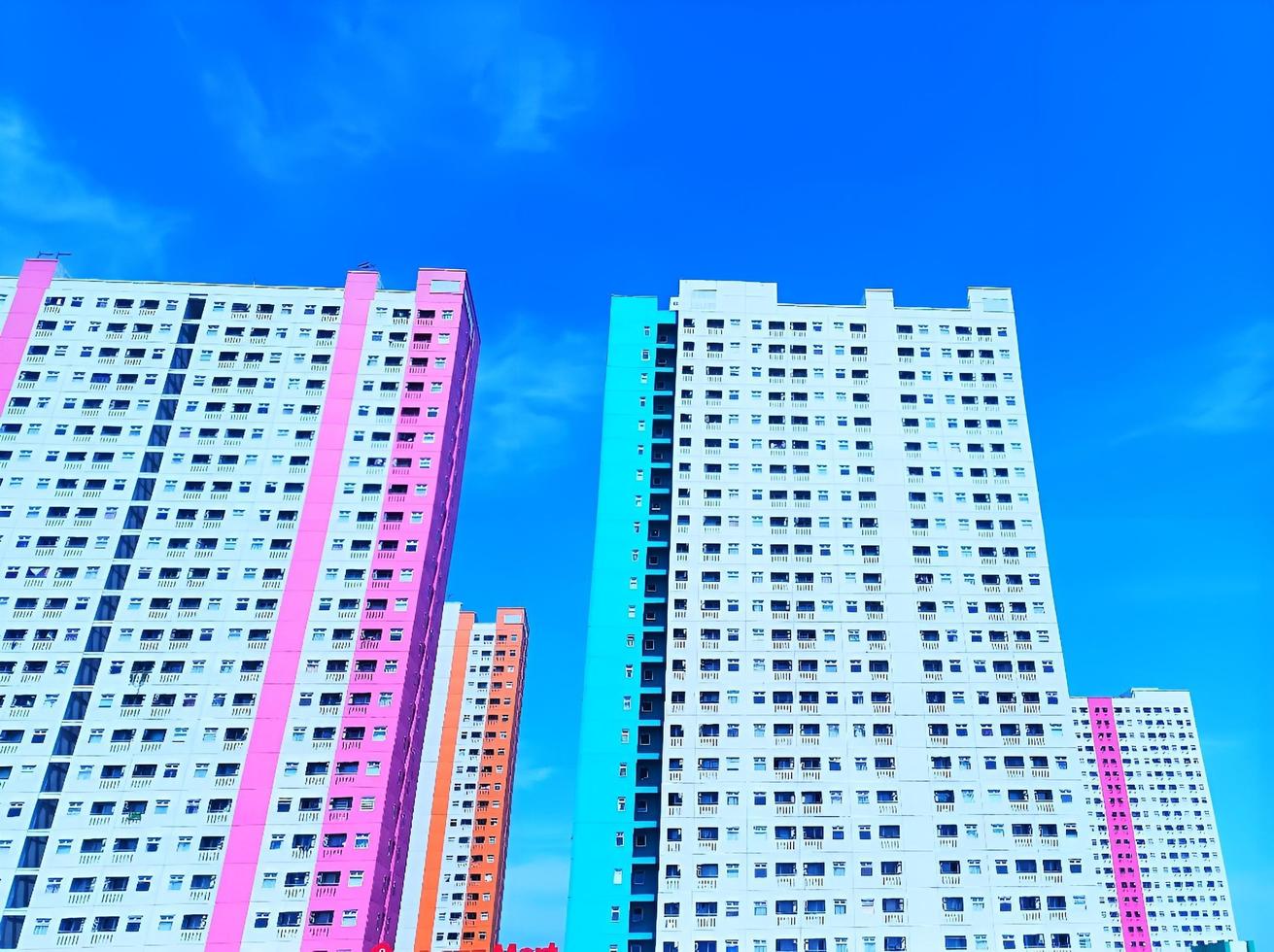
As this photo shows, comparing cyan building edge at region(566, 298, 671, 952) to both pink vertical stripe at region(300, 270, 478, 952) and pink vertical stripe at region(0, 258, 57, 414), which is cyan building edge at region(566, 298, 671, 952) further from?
pink vertical stripe at region(0, 258, 57, 414)

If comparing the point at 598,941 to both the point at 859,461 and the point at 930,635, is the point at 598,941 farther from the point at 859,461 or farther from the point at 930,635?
the point at 859,461

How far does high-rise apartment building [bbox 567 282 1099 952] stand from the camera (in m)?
65.5

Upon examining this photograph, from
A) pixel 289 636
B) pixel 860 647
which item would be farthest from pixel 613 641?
pixel 289 636

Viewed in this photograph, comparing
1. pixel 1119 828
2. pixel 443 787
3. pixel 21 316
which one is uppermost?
pixel 21 316

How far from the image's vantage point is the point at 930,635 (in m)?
72.8

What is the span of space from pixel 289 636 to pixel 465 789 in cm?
6610

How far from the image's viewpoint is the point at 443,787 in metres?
130

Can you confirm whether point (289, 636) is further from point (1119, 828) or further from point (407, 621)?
point (1119, 828)

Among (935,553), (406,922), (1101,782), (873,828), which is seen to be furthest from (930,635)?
(1101,782)

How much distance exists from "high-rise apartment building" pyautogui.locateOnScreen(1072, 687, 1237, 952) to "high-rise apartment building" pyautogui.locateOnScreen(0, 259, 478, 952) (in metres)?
127

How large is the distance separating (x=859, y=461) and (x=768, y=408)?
24.7 feet

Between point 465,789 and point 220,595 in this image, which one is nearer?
point 220,595

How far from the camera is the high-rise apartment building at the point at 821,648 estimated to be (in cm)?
6550

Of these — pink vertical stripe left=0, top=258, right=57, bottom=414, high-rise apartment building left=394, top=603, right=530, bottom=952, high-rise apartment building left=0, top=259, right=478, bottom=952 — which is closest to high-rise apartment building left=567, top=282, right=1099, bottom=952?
high-rise apartment building left=0, top=259, right=478, bottom=952
